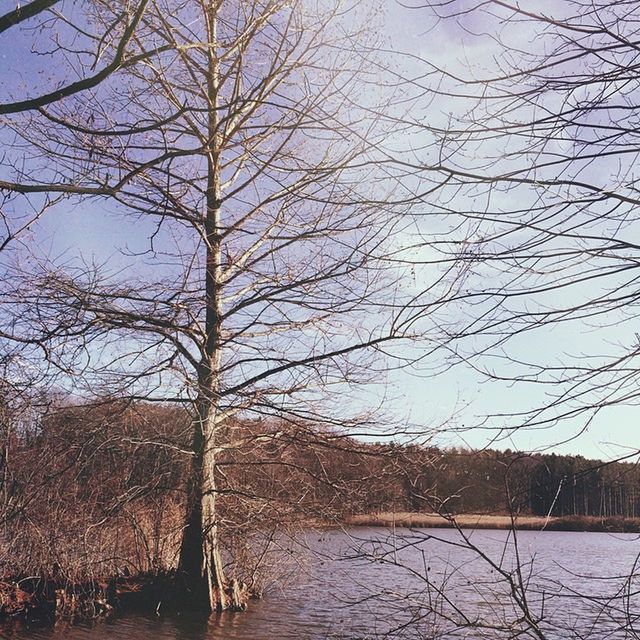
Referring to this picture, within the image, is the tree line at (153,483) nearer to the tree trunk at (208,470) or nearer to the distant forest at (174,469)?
the distant forest at (174,469)

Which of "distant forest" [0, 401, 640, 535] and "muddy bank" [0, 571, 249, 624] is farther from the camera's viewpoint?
"muddy bank" [0, 571, 249, 624]

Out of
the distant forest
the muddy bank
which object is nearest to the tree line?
the distant forest

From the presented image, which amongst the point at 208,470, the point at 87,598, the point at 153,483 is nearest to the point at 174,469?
the point at 153,483

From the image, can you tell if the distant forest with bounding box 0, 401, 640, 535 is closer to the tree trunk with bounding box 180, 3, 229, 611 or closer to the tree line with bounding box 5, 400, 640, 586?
the tree line with bounding box 5, 400, 640, 586

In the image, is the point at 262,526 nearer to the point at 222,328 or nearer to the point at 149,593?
the point at 149,593

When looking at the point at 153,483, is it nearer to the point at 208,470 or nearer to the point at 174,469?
the point at 174,469

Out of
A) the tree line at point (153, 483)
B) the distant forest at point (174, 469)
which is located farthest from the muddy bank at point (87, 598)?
the distant forest at point (174, 469)

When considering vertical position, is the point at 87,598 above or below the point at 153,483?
below

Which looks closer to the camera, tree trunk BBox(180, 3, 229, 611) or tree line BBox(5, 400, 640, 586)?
tree line BBox(5, 400, 640, 586)

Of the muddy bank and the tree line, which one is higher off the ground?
the tree line

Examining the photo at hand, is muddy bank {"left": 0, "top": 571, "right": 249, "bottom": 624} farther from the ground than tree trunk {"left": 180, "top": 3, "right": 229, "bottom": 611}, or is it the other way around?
tree trunk {"left": 180, "top": 3, "right": 229, "bottom": 611}

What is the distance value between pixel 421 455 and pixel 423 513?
6.25 metres

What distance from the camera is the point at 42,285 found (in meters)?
9.53

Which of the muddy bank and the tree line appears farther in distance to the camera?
the muddy bank
